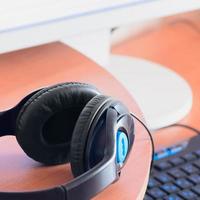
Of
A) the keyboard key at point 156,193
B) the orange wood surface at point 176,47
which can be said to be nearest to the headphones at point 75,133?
the keyboard key at point 156,193

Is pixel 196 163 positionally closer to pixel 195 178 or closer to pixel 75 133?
pixel 195 178

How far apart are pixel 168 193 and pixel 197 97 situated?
0.74ft

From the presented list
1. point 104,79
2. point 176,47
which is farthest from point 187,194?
point 176,47

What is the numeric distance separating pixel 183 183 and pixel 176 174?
15 millimetres

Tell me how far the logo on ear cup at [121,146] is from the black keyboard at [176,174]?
0.51 feet

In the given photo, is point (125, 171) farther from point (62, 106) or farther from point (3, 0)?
point (3, 0)

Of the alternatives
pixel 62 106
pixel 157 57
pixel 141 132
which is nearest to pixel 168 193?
pixel 141 132

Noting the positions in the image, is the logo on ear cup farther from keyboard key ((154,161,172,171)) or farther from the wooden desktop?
keyboard key ((154,161,172,171))

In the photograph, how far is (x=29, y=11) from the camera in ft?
1.87

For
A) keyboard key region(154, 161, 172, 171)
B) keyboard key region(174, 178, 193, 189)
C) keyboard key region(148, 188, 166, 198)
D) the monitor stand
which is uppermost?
the monitor stand

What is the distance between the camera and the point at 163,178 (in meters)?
0.59

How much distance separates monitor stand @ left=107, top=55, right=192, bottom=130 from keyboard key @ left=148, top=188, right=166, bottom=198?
0.11 m

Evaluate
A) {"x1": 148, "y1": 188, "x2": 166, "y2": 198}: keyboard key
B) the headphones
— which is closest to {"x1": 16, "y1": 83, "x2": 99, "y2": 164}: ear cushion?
the headphones

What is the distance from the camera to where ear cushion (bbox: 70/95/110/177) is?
40 cm
